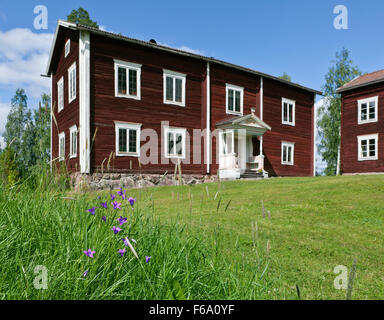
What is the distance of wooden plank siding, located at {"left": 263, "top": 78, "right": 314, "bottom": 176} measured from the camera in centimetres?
2292

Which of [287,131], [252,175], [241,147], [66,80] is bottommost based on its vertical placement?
[252,175]

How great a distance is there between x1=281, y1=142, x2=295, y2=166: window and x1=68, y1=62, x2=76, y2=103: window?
1490 centimetres

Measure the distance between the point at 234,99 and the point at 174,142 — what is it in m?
5.85

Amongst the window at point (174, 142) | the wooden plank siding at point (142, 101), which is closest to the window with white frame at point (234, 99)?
the wooden plank siding at point (142, 101)

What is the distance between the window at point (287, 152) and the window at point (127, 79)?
39.3 feet

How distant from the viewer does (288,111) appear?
24.6 m

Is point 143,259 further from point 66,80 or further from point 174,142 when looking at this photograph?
point 66,80

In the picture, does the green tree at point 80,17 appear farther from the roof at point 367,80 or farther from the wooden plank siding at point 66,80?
the roof at point 367,80

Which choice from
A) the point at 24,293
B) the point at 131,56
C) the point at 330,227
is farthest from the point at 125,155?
the point at 24,293

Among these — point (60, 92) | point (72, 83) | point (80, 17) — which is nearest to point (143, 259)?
point (72, 83)

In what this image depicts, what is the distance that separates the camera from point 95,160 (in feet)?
52.0

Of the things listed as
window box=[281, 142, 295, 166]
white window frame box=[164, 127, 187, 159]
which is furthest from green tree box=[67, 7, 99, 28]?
window box=[281, 142, 295, 166]

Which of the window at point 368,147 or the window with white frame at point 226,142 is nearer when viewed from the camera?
the window with white frame at point 226,142

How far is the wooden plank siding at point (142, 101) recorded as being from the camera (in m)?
16.1
